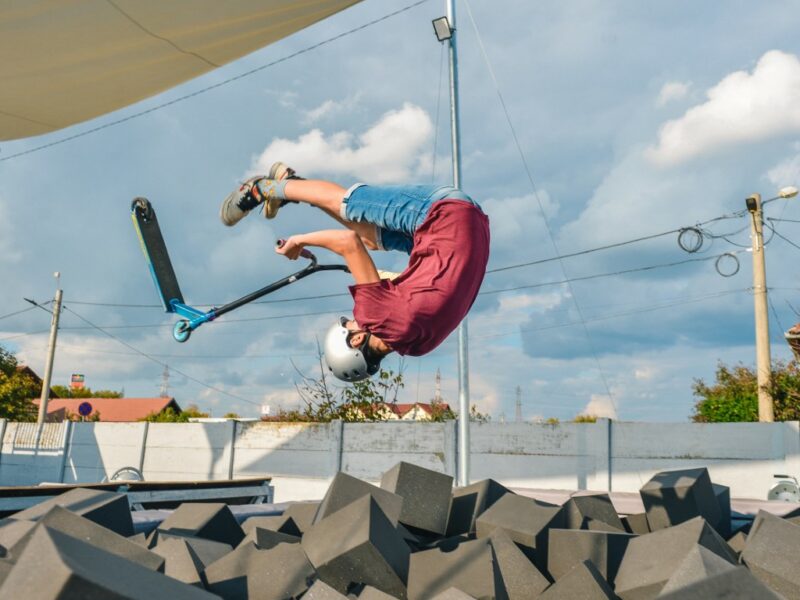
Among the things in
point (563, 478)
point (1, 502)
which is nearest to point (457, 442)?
point (563, 478)

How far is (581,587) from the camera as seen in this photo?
1.70 m

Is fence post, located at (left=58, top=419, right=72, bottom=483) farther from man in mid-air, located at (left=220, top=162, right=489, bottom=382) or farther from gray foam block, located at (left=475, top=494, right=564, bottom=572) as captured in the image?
gray foam block, located at (left=475, top=494, right=564, bottom=572)

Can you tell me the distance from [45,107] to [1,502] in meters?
2.16

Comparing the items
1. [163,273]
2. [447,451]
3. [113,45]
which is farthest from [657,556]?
[447,451]

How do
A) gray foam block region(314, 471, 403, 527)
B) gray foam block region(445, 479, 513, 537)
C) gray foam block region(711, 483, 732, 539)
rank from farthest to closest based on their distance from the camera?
gray foam block region(711, 483, 732, 539), gray foam block region(445, 479, 513, 537), gray foam block region(314, 471, 403, 527)

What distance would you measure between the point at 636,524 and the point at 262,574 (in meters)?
1.84

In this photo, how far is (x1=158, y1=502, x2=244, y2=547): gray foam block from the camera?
2.44 metres

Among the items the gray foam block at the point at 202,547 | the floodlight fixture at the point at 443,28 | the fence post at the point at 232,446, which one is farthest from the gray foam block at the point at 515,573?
the fence post at the point at 232,446

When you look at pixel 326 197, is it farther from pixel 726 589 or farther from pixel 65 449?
pixel 65 449

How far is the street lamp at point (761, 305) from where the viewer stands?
429 inches

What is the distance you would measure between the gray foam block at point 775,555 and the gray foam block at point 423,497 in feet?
3.40

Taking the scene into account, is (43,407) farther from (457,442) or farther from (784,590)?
(784,590)

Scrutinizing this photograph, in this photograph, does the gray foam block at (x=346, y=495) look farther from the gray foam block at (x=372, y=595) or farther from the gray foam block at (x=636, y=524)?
the gray foam block at (x=636, y=524)

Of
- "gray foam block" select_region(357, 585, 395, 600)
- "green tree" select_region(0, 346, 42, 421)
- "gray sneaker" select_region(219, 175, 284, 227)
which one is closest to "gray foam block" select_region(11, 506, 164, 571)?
"gray foam block" select_region(357, 585, 395, 600)
